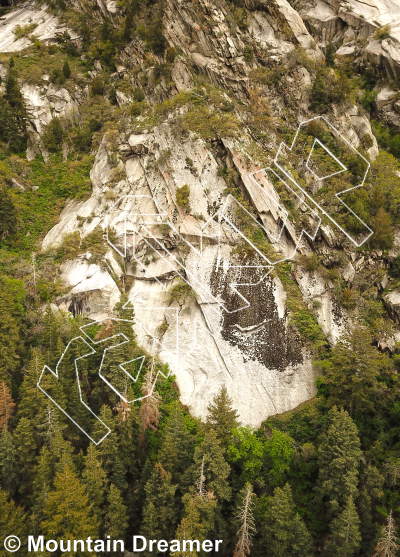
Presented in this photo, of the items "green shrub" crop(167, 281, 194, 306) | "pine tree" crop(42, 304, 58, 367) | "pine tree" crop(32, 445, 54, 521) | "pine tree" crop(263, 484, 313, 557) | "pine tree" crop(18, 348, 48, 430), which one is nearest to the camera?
"pine tree" crop(263, 484, 313, 557)

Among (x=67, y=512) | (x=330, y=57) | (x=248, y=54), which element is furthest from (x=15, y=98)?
(x=67, y=512)

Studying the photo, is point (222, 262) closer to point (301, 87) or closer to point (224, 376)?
point (224, 376)

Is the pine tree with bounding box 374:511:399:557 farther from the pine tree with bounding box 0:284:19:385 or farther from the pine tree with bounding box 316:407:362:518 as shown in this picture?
the pine tree with bounding box 0:284:19:385

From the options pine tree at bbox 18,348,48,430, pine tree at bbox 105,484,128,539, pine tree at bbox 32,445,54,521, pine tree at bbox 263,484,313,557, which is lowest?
pine tree at bbox 263,484,313,557

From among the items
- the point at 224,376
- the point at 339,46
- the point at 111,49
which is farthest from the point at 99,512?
the point at 339,46

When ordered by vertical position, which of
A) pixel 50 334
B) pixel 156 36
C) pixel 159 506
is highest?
pixel 156 36

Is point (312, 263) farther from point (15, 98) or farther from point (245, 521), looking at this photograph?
point (15, 98)

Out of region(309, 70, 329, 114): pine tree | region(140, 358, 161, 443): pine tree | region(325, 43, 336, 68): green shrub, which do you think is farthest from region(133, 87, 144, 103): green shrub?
region(140, 358, 161, 443): pine tree
